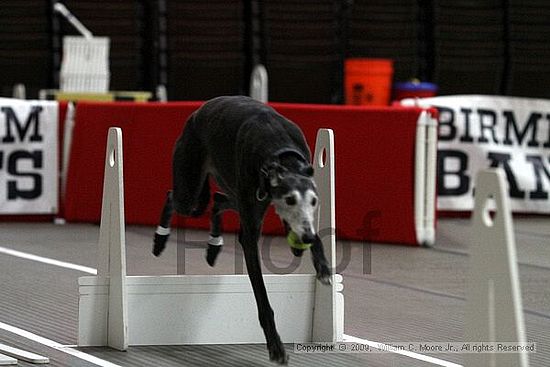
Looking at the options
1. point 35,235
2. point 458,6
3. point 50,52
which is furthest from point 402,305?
point 458,6

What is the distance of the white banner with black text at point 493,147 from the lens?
10.7m

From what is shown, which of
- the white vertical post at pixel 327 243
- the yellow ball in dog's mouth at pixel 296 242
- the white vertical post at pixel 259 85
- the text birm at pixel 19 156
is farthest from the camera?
the white vertical post at pixel 259 85

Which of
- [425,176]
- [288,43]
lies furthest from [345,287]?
[288,43]

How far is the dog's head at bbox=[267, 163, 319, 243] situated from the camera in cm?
454

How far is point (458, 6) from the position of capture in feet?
57.3

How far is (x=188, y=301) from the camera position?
18.1ft

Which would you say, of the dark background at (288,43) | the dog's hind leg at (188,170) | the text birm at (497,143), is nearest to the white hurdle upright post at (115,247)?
the dog's hind leg at (188,170)

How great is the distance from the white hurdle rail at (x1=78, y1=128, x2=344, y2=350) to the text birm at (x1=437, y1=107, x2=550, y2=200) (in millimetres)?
5181

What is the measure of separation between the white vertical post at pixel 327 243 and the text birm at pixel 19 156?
16.9 ft

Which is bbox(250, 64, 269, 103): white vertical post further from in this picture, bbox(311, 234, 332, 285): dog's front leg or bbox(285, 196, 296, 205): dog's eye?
bbox(285, 196, 296, 205): dog's eye

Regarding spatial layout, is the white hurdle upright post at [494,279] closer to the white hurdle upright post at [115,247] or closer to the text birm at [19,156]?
the white hurdle upright post at [115,247]

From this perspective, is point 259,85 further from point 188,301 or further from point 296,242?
point 296,242

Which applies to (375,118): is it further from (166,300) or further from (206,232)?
(166,300)

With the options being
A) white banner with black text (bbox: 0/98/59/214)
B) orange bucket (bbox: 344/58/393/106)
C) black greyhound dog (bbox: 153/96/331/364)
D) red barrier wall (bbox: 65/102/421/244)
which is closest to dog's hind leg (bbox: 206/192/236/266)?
black greyhound dog (bbox: 153/96/331/364)
